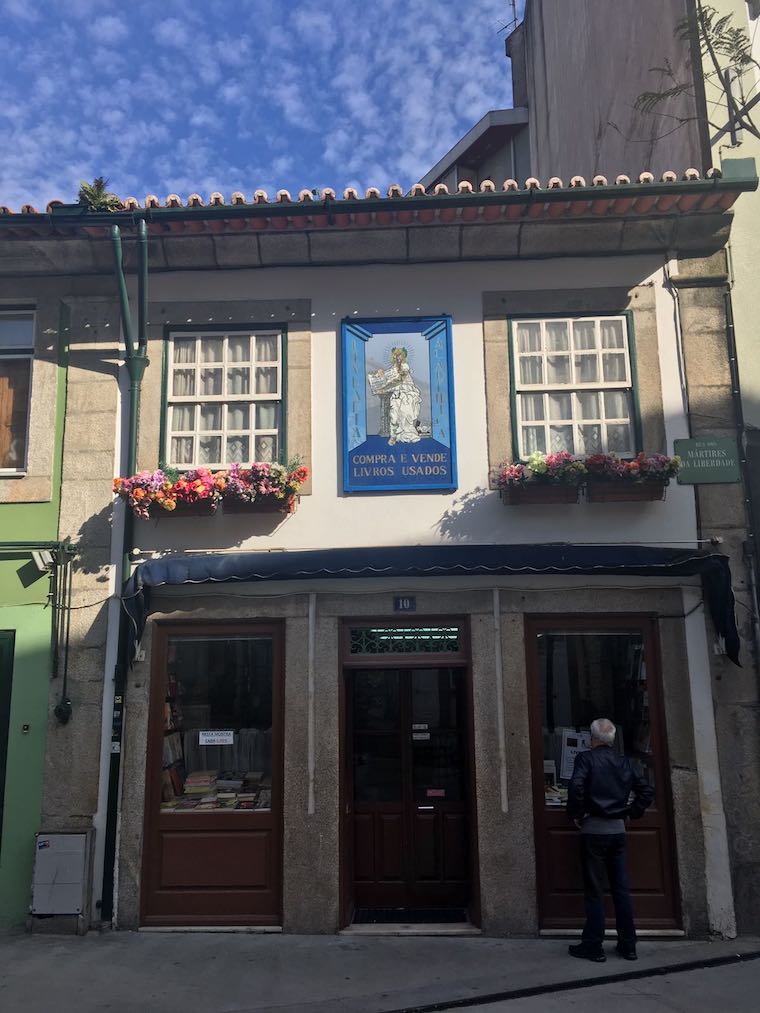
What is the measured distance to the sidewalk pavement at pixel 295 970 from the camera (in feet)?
18.7

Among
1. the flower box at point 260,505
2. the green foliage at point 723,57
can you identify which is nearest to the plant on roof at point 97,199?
the flower box at point 260,505

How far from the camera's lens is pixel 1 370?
324 inches

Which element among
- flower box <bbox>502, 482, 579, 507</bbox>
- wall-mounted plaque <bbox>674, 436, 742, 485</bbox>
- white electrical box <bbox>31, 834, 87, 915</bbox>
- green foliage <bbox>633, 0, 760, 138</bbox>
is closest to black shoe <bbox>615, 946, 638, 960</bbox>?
flower box <bbox>502, 482, 579, 507</bbox>

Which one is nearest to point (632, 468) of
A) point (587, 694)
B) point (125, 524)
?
point (587, 694)

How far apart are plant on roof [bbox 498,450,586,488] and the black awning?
0.59 metres

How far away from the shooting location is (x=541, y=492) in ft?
24.3

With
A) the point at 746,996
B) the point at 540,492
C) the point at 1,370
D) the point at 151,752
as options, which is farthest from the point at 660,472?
the point at 1,370

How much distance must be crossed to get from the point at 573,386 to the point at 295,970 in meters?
5.63

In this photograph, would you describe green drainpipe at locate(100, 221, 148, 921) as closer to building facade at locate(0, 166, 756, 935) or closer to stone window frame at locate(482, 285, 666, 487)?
building facade at locate(0, 166, 756, 935)

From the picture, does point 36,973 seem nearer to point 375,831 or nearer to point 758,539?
point 375,831

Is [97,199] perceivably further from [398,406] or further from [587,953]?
[587,953]

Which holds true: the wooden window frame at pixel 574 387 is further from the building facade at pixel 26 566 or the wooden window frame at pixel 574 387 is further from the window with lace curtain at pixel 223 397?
the building facade at pixel 26 566

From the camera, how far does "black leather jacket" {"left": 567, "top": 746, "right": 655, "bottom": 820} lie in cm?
644

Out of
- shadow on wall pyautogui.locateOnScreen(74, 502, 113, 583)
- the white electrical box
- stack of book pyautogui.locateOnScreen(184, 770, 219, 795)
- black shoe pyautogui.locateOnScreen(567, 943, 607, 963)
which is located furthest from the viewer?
shadow on wall pyautogui.locateOnScreen(74, 502, 113, 583)
